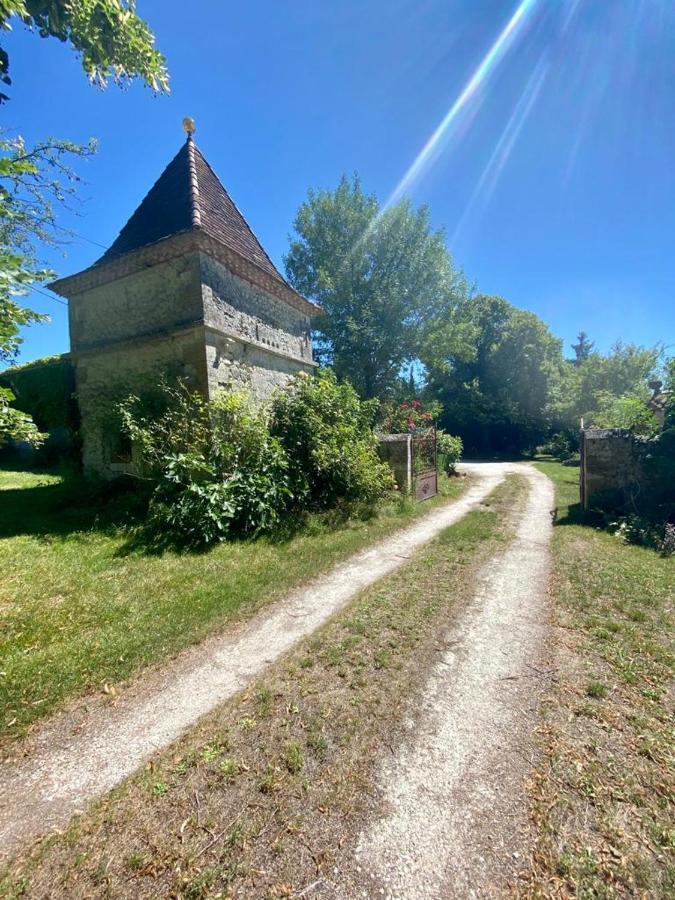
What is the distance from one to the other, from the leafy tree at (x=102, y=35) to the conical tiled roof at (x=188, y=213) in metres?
2.69

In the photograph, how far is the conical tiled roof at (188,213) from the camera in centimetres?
827

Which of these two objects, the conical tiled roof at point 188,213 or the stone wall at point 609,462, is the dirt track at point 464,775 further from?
the conical tiled roof at point 188,213

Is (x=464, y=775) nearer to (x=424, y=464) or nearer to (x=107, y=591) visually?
(x=107, y=591)

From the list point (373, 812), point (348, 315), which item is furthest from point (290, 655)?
point (348, 315)

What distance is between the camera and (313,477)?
25.9 ft

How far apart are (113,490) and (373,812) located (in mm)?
8818

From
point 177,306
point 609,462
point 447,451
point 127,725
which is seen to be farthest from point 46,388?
point 609,462

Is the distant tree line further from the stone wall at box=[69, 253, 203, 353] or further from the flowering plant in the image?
the stone wall at box=[69, 253, 203, 353]

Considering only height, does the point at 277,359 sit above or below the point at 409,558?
above

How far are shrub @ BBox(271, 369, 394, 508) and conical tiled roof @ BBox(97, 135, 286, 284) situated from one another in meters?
3.92

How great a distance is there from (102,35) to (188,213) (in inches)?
148

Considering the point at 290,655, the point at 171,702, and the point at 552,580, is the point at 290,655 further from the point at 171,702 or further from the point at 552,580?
the point at 552,580

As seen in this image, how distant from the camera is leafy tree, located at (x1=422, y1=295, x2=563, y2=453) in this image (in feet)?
95.7

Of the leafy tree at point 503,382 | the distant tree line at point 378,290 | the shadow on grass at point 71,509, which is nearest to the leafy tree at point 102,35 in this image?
the shadow on grass at point 71,509
